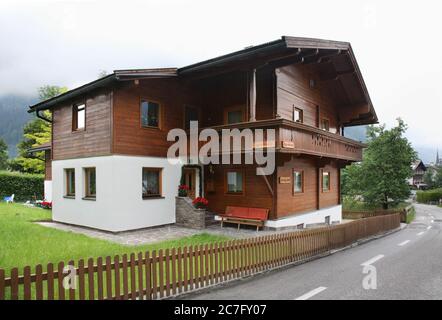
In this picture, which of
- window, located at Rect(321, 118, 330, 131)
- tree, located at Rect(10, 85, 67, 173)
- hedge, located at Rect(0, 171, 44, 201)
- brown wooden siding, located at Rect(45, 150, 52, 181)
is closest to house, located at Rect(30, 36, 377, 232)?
window, located at Rect(321, 118, 330, 131)

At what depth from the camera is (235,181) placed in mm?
15203

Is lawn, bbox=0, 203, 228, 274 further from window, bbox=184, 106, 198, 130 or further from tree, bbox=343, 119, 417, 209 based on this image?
tree, bbox=343, 119, 417, 209

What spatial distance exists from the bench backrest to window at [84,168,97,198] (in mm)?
6345

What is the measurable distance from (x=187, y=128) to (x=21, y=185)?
2121cm

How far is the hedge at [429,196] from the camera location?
57562 millimetres

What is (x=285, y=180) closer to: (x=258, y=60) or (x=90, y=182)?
(x=258, y=60)

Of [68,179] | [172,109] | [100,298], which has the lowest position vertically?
[100,298]

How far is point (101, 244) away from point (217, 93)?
31.2 feet

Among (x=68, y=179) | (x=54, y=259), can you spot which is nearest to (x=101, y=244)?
(x=54, y=259)

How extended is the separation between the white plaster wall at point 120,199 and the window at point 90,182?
→ 0.61 ft

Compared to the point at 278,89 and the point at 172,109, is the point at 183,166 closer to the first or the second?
the point at 172,109

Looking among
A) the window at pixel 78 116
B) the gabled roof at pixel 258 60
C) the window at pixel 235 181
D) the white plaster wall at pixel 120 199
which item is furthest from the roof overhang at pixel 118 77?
the window at pixel 235 181

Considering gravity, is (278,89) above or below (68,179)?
above

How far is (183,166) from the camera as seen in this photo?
15328 millimetres
